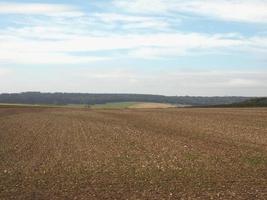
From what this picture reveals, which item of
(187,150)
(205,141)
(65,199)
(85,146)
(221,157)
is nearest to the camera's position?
(65,199)

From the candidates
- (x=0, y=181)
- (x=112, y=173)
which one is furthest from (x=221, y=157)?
(x=0, y=181)

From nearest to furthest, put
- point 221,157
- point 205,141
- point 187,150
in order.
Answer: point 221,157
point 187,150
point 205,141

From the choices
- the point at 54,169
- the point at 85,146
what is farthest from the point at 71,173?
the point at 85,146

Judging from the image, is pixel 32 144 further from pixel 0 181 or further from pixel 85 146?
pixel 0 181

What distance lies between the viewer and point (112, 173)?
2017 cm

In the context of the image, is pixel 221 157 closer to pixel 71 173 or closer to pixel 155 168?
pixel 155 168

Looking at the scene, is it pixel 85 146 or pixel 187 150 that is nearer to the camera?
pixel 187 150

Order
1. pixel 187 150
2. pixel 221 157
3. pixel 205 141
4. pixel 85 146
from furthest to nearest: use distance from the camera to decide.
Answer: pixel 205 141, pixel 85 146, pixel 187 150, pixel 221 157

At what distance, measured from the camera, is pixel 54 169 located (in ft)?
70.3

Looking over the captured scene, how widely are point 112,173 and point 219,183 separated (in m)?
4.38

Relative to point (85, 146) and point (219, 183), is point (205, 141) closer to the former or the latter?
point (85, 146)

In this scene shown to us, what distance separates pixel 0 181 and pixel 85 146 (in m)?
11.8

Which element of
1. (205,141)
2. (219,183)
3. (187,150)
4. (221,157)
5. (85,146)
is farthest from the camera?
(205,141)

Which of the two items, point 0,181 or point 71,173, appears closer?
point 0,181
